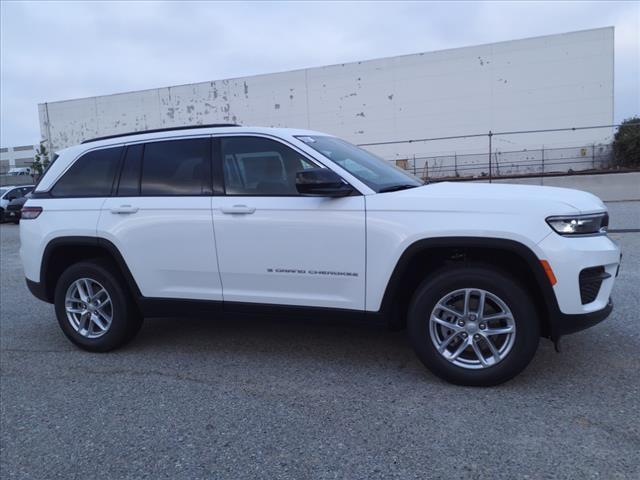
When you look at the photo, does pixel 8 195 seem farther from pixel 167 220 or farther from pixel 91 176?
pixel 167 220

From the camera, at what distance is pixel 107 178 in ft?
15.1

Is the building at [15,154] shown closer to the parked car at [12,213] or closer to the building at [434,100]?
the building at [434,100]

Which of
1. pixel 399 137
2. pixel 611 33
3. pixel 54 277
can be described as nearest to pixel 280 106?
pixel 399 137

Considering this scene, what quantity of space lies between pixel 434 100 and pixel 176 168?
3665cm

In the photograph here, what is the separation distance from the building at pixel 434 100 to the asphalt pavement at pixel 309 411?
2846 cm

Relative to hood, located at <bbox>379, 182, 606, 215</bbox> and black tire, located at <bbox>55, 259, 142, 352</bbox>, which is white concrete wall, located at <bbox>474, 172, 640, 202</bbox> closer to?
hood, located at <bbox>379, 182, 606, 215</bbox>

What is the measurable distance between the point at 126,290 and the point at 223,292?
102 centimetres

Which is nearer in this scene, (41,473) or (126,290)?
(41,473)

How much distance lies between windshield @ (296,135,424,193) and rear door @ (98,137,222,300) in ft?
3.06

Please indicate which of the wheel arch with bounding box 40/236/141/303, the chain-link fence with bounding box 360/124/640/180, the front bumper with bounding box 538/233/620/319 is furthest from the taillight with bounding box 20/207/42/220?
the chain-link fence with bounding box 360/124/640/180

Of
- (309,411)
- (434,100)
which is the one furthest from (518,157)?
(309,411)

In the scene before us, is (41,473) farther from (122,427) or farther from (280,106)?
(280,106)

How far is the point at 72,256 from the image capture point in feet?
15.9

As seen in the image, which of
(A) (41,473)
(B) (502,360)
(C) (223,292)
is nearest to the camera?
(A) (41,473)
